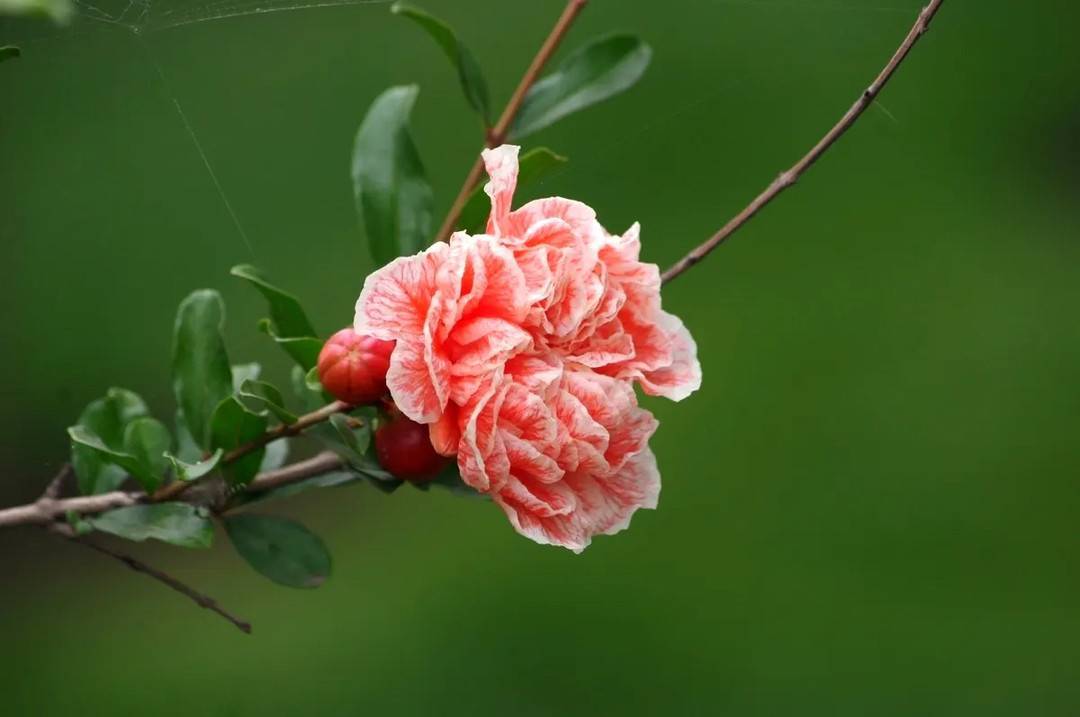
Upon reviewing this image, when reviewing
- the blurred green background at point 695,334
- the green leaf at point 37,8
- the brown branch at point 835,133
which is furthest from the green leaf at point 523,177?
the blurred green background at point 695,334

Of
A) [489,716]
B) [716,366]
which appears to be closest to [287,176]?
[716,366]

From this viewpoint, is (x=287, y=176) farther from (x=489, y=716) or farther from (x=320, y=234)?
(x=489, y=716)

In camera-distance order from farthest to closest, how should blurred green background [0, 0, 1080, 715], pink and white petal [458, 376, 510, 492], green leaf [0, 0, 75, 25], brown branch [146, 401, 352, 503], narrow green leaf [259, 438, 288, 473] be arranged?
blurred green background [0, 0, 1080, 715]
narrow green leaf [259, 438, 288, 473]
brown branch [146, 401, 352, 503]
pink and white petal [458, 376, 510, 492]
green leaf [0, 0, 75, 25]

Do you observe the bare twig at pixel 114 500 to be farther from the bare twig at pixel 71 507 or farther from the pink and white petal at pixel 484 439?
the pink and white petal at pixel 484 439

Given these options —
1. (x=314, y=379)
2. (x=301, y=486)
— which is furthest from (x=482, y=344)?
(x=301, y=486)

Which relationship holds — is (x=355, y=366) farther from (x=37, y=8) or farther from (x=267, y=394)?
(x=37, y=8)

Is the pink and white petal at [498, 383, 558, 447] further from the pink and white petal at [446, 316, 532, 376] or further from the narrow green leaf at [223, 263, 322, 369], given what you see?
the narrow green leaf at [223, 263, 322, 369]

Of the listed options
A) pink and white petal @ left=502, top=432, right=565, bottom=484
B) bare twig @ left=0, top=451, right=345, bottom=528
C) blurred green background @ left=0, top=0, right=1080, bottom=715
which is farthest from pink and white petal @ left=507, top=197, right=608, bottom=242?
blurred green background @ left=0, top=0, right=1080, bottom=715
